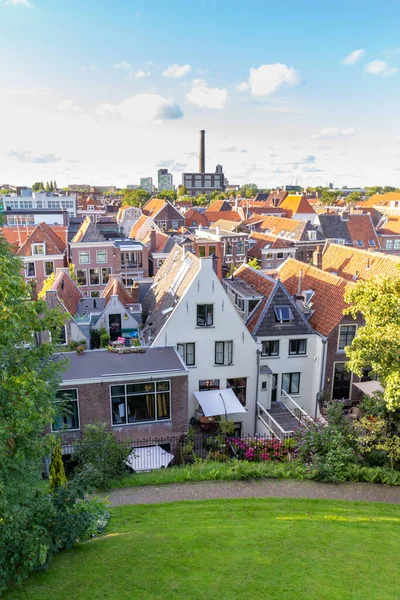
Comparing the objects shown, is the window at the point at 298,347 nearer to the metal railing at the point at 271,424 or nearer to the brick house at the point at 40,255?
the metal railing at the point at 271,424

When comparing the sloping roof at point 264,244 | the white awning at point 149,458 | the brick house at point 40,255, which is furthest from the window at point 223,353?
the sloping roof at point 264,244

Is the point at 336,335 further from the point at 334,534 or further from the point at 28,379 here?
the point at 28,379

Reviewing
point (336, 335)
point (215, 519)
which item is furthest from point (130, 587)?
point (336, 335)

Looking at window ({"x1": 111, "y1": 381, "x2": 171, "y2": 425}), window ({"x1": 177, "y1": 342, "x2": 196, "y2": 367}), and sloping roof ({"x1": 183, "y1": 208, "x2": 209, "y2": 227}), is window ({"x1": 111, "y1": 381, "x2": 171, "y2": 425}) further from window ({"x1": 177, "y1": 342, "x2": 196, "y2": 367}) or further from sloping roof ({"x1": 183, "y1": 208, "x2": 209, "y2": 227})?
sloping roof ({"x1": 183, "y1": 208, "x2": 209, "y2": 227})

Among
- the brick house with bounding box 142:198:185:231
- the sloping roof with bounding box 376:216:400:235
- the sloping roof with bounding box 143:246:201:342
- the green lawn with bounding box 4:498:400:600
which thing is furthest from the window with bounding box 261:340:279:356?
the sloping roof with bounding box 376:216:400:235

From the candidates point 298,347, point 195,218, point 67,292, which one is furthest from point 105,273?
point 195,218

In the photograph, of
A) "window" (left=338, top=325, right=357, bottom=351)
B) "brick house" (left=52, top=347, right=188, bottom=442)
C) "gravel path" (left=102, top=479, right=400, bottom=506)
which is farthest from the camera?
"window" (left=338, top=325, right=357, bottom=351)
